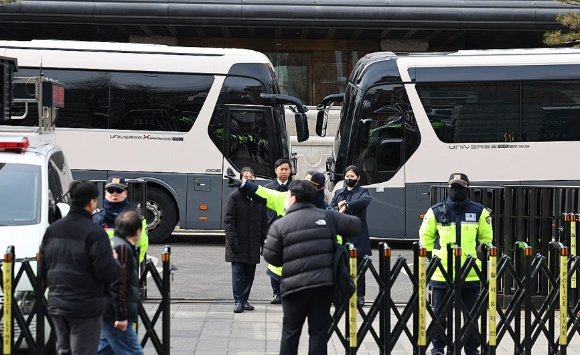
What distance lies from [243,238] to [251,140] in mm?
6150

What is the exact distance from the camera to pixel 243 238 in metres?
11.2

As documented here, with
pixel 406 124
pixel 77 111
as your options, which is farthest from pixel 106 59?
pixel 406 124

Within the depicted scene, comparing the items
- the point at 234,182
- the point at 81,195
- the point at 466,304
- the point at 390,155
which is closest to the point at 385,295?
the point at 466,304

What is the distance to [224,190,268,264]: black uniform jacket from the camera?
11.1 meters

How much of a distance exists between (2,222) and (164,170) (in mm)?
8365

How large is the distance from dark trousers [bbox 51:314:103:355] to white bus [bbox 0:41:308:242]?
34.3 feet

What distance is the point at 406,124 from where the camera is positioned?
1680 centimetres

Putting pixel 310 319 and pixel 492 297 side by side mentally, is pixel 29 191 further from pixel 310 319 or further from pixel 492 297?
pixel 492 297

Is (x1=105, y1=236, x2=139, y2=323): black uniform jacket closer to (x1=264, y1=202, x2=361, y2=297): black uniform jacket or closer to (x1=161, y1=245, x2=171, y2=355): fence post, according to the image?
(x1=161, y1=245, x2=171, y2=355): fence post

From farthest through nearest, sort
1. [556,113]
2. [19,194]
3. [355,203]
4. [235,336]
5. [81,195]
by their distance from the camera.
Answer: [556,113] → [355,203] → [235,336] → [19,194] → [81,195]

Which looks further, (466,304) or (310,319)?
(466,304)

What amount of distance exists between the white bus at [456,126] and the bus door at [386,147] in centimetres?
2

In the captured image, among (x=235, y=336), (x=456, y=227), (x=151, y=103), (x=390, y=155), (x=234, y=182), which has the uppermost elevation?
(x=151, y=103)

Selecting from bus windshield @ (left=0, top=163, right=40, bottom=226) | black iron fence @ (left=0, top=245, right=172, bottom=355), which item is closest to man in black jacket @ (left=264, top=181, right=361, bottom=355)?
black iron fence @ (left=0, top=245, right=172, bottom=355)
